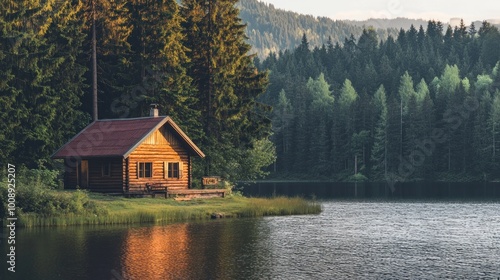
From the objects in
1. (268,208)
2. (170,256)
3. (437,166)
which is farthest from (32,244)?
(437,166)

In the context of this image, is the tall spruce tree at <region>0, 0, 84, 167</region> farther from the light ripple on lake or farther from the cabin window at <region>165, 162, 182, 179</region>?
the light ripple on lake

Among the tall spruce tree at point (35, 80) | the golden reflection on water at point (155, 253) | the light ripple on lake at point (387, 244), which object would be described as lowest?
the light ripple on lake at point (387, 244)

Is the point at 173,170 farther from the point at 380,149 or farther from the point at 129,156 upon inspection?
the point at 380,149

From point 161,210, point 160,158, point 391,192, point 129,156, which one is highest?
point 129,156

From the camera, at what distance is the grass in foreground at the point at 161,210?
148 feet

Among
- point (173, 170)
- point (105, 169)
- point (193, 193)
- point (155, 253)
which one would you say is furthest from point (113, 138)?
point (155, 253)

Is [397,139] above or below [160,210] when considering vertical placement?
above

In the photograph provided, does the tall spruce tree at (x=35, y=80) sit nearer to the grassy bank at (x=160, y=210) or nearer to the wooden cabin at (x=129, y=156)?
the wooden cabin at (x=129, y=156)

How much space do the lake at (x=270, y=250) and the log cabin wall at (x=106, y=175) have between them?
1170 centimetres

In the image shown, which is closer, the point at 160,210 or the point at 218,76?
the point at 160,210

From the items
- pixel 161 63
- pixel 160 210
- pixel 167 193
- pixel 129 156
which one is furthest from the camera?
pixel 161 63

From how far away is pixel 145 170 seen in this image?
191 feet

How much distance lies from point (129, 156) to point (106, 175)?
2.70 m

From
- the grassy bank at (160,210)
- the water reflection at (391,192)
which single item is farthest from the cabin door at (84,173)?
the water reflection at (391,192)
